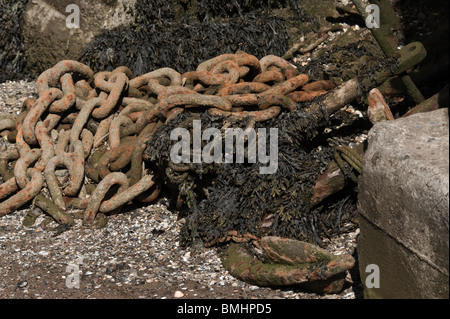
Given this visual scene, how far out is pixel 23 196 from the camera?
5496 millimetres

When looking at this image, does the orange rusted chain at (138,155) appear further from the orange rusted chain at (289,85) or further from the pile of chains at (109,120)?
the orange rusted chain at (289,85)

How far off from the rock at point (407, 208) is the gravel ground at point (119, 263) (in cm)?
66

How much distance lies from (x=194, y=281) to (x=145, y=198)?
4.12ft

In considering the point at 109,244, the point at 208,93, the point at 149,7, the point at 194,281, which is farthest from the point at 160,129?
the point at 149,7

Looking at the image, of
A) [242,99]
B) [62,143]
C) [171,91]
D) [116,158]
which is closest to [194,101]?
[242,99]

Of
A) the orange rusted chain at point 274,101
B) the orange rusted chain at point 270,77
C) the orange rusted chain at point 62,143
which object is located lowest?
the orange rusted chain at point 62,143

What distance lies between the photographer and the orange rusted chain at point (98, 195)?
17.6 feet

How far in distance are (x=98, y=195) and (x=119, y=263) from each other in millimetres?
842

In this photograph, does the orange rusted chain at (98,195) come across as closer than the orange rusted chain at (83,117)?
Yes

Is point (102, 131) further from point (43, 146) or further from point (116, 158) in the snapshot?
point (43, 146)

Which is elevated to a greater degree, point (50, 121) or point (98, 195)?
point (50, 121)

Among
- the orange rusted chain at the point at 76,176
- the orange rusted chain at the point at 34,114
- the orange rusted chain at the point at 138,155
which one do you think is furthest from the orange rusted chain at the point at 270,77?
the orange rusted chain at the point at 34,114

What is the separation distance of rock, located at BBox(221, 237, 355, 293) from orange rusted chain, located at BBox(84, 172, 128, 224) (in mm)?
1572

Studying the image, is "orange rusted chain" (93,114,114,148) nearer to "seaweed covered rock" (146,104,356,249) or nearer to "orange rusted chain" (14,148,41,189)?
"orange rusted chain" (14,148,41,189)
